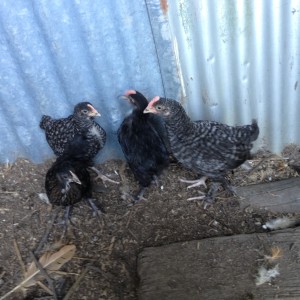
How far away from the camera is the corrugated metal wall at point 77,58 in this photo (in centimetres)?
295

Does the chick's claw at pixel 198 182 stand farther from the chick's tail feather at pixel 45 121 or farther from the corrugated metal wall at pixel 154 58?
the chick's tail feather at pixel 45 121

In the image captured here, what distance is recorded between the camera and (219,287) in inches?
115

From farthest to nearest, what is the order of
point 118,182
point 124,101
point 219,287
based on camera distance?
1. point 118,182
2. point 124,101
3. point 219,287

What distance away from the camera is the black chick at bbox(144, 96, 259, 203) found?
127 inches

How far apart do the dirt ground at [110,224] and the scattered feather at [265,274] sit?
0.44 m

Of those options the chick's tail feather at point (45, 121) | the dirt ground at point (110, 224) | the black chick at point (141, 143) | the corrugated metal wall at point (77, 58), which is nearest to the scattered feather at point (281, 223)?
the dirt ground at point (110, 224)

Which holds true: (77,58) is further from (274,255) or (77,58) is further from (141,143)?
(274,255)

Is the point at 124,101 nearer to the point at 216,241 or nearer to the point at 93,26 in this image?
the point at 93,26

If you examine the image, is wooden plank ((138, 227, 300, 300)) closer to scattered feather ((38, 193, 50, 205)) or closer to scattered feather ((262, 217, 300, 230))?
scattered feather ((262, 217, 300, 230))

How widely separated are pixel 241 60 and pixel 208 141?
666 millimetres

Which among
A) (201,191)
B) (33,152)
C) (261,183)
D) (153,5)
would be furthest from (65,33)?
(261,183)

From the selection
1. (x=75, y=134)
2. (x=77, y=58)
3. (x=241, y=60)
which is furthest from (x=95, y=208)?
(x=241, y=60)

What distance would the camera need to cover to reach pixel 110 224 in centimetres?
353

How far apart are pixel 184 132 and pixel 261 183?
95 centimetres
